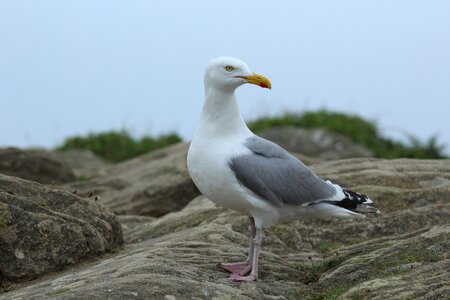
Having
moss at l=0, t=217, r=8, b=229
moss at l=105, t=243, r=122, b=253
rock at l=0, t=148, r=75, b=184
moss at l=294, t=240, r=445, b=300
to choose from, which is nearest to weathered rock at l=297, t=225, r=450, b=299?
moss at l=294, t=240, r=445, b=300

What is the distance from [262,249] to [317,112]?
16.9 meters

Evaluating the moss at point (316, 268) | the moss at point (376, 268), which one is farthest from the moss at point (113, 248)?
the moss at point (376, 268)

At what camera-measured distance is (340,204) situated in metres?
7.80

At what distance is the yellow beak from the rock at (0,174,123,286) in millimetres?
1956

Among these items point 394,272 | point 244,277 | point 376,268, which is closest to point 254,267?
point 244,277

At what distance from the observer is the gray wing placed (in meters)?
7.34

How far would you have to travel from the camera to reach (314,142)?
22.7 m

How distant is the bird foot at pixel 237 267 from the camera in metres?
7.19

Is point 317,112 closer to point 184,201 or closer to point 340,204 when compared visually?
point 184,201

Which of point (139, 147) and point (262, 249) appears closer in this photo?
point (262, 249)

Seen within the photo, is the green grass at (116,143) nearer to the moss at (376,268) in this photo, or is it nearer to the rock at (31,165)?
the rock at (31,165)

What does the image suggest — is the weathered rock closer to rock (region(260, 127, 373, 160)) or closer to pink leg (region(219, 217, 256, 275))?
pink leg (region(219, 217, 256, 275))

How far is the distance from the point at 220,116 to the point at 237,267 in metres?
1.34

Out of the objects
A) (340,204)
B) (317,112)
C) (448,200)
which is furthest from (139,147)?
(340,204)
